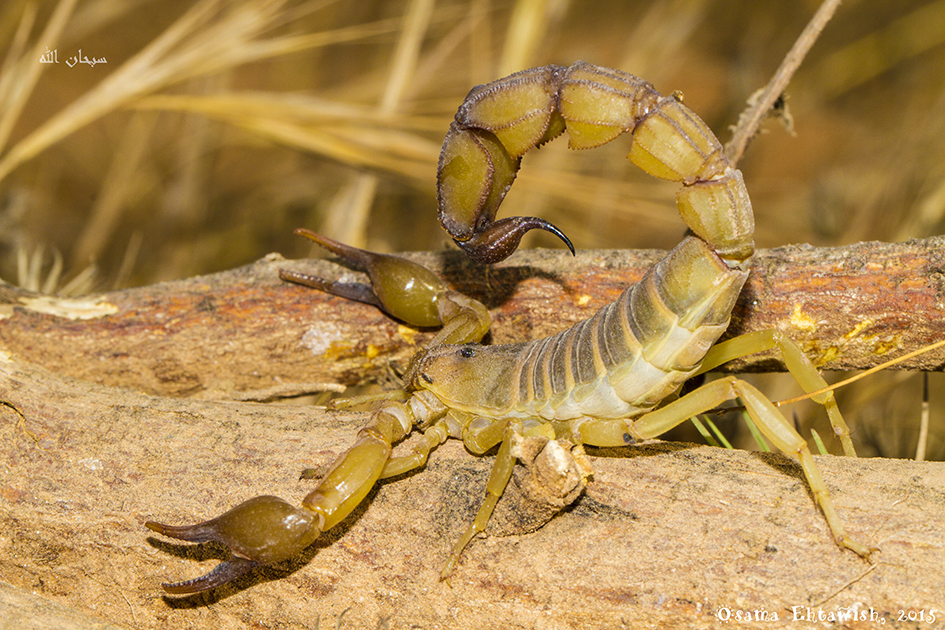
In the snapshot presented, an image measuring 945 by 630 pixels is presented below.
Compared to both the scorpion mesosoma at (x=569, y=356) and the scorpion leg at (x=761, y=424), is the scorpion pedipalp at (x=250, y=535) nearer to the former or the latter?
the scorpion mesosoma at (x=569, y=356)

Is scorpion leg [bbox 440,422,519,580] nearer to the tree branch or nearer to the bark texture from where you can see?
the bark texture

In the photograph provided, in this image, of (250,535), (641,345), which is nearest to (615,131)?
(641,345)

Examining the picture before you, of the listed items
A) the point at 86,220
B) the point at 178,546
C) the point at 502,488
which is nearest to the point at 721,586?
the point at 502,488

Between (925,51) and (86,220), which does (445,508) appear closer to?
(86,220)

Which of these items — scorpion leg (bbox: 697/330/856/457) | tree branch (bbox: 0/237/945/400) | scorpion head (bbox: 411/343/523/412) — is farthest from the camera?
tree branch (bbox: 0/237/945/400)

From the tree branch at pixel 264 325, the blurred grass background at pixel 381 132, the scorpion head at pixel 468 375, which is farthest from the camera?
the blurred grass background at pixel 381 132

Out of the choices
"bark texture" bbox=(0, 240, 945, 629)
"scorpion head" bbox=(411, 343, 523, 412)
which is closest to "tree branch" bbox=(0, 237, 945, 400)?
"bark texture" bbox=(0, 240, 945, 629)

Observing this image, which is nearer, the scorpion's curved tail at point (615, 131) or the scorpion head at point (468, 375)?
the scorpion's curved tail at point (615, 131)

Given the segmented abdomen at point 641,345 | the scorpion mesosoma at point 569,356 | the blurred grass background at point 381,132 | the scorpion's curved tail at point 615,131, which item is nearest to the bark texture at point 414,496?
the scorpion mesosoma at point 569,356

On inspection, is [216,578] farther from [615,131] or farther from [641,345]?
[615,131]
